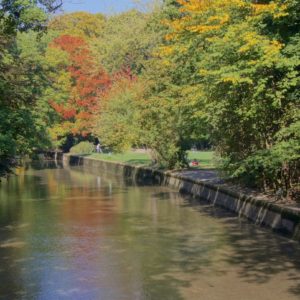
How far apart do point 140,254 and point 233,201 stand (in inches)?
292

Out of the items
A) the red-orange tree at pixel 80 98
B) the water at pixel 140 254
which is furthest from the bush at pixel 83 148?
the water at pixel 140 254

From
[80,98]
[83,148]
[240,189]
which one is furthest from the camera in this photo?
[83,148]

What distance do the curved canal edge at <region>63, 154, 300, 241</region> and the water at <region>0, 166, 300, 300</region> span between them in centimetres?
42

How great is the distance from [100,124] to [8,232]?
30.3 meters

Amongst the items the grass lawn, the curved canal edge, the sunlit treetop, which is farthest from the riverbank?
the sunlit treetop

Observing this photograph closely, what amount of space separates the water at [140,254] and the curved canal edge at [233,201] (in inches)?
16.4

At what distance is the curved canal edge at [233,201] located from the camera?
14586 millimetres

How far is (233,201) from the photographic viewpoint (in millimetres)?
19656

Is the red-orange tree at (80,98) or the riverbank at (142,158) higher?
the red-orange tree at (80,98)

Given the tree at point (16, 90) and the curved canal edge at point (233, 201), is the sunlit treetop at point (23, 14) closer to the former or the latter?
the tree at point (16, 90)

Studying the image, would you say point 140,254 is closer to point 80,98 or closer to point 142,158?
point 142,158

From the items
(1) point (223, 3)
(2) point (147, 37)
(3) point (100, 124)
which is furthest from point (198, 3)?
(2) point (147, 37)

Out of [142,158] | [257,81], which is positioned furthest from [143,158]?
[257,81]

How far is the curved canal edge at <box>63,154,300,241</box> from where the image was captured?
14.6 m
